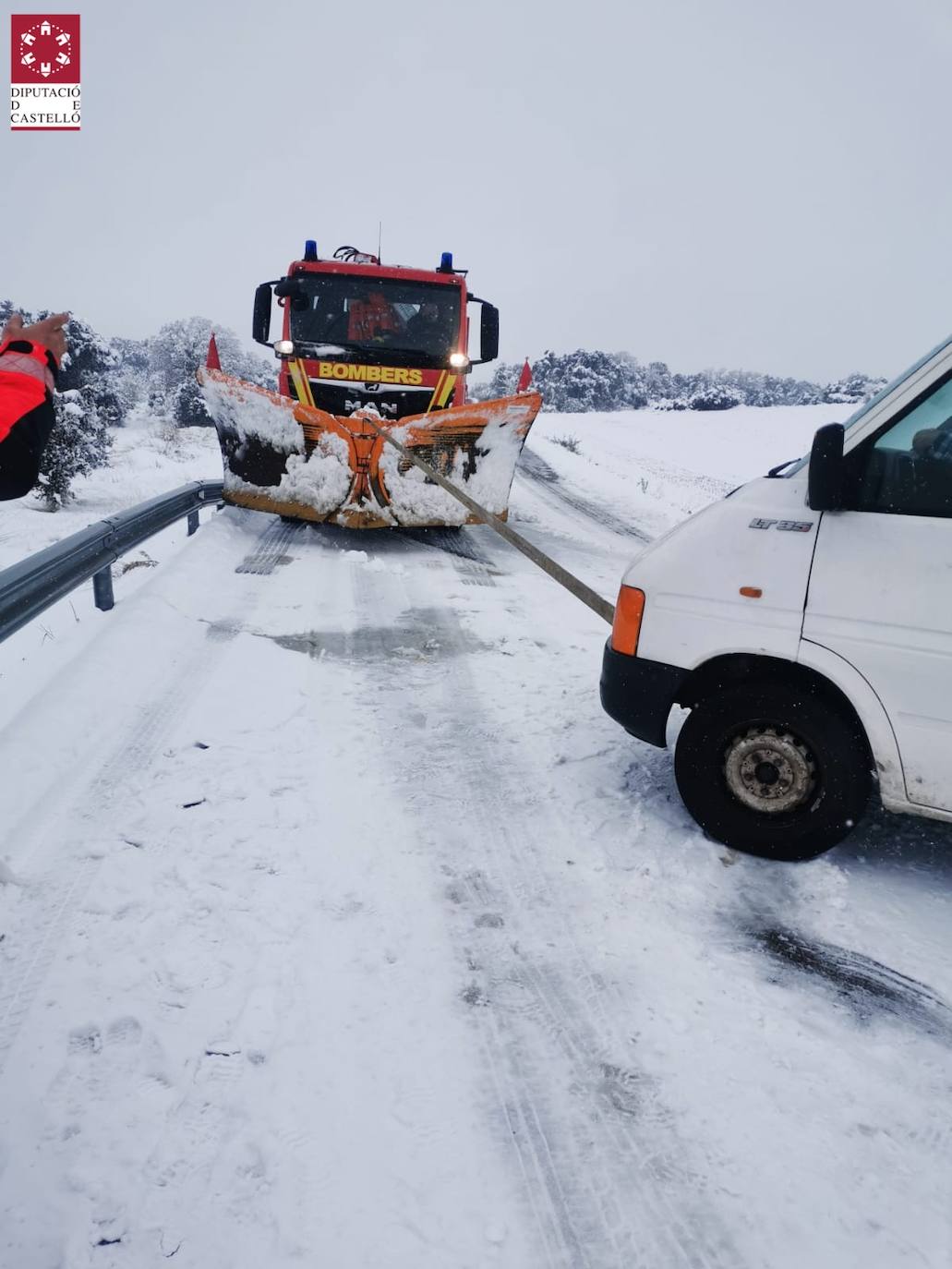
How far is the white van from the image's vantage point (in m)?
2.29

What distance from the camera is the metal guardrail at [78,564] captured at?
3.43 metres

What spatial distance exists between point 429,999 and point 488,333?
8.08m

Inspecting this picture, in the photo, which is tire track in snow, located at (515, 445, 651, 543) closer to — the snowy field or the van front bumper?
the snowy field

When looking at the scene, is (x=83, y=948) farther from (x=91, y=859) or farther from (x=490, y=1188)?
(x=490, y=1188)

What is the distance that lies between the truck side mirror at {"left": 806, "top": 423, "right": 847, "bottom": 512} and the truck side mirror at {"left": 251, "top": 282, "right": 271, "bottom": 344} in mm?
7318

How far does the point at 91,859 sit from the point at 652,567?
2218 mm

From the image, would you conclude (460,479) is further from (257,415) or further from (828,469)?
(828,469)

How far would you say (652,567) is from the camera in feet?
9.09

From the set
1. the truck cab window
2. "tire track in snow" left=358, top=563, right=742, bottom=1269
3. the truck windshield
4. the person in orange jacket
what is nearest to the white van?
the truck cab window

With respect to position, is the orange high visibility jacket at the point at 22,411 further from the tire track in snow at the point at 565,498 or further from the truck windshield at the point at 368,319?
the tire track in snow at the point at 565,498

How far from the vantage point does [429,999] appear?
2.02 meters

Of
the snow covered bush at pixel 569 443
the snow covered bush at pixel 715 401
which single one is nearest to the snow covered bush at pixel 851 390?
the snow covered bush at pixel 715 401

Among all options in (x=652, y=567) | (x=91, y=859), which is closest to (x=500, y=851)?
(x=652, y=567)

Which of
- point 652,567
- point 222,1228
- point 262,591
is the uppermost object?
point 652,567
